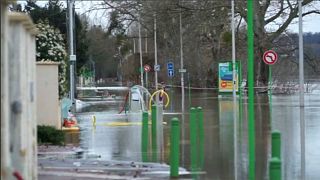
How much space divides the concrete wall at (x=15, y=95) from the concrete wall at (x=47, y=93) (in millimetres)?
10330

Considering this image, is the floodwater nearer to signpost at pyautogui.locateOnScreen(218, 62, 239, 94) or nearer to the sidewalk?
the sidewalk

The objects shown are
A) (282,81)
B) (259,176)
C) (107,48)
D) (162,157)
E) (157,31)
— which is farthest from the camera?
(107,48)

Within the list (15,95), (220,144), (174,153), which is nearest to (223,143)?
(220,144)

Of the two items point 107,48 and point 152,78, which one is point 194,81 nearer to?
point 152,78

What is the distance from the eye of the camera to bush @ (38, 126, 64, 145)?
14.9 metres

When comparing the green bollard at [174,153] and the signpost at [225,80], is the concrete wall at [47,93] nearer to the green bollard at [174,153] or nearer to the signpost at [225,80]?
the green bollard at [174,153]

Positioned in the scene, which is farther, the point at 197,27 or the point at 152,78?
the point at 152,78

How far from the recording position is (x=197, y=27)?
154ft

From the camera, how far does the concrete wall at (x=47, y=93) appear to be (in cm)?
1658

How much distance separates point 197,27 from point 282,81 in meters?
14.8

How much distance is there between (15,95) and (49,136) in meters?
9.60

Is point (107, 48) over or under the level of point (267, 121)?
over

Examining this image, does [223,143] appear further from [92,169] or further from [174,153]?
[174,153]

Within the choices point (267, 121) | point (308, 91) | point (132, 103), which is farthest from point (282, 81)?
point (267, 121)
